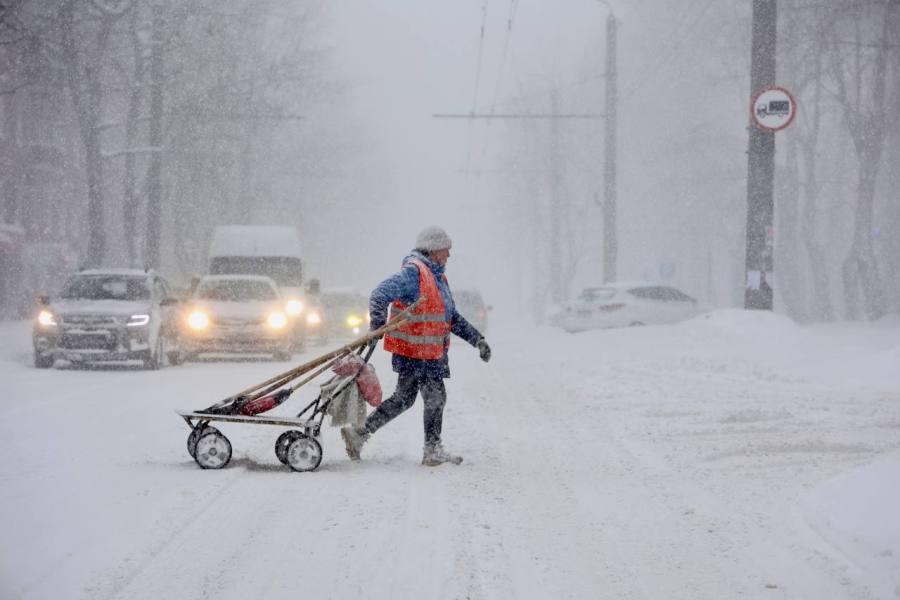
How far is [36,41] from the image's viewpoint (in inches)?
949

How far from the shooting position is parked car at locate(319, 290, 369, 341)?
34250 millimetres

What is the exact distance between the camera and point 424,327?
8664mm

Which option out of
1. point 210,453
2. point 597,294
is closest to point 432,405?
point 210,453

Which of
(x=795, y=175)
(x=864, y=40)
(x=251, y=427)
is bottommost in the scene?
(x=251, y=427)

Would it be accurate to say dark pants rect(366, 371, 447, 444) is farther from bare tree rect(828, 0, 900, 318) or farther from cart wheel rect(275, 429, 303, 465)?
bare tree rect(828, 0, 900, 318)

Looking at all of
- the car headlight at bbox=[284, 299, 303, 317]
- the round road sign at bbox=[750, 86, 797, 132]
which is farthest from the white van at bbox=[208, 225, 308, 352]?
the round road sign at bbox=[750, 86, 797, 132]

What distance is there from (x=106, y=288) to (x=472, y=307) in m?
16.4

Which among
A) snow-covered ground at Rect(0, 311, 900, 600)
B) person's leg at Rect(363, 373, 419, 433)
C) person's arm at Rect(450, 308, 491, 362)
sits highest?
person's arm at Rect(450, 308, 491, 362)

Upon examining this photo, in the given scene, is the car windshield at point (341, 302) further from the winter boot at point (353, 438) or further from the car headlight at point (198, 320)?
the winter boot at point (353, 438)

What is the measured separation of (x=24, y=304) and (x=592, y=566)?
37965mm

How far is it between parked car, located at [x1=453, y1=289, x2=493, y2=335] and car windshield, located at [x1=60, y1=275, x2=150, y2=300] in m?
15.3

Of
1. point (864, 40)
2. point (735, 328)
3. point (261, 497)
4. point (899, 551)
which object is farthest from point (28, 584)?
point (864, 40)

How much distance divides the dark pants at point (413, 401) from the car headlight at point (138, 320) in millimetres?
11524

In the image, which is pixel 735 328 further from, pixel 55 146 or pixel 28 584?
pixel 55 146
